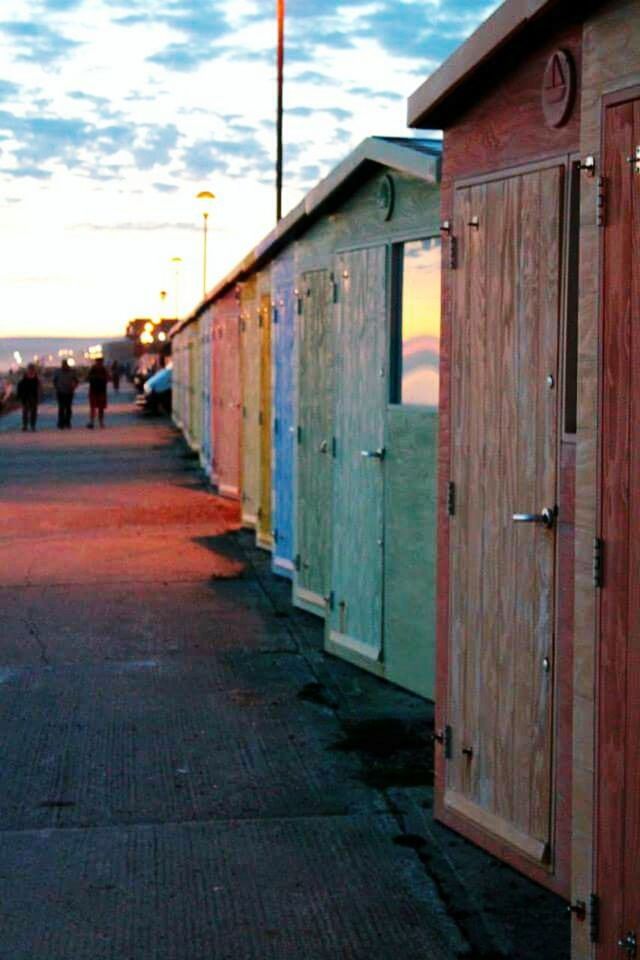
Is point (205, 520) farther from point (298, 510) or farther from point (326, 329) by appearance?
point (326, 329)

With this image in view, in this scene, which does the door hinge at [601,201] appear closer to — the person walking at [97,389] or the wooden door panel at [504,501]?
the wooden door panel at [504,501]

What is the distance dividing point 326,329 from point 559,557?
5.64m

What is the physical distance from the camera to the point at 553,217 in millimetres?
5656

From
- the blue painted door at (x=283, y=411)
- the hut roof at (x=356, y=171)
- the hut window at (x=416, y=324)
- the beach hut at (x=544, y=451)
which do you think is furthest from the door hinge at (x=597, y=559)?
the blue painted door at (x=283, y=411)

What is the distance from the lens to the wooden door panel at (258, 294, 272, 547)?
15.4 metres

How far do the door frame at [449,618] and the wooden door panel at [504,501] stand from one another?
3cm

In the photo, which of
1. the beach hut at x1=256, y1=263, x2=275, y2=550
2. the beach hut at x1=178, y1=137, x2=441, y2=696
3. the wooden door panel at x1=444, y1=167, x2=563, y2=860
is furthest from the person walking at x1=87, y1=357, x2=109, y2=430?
the wooden door panel at x1=444, y1=167, x2=563, y2=860

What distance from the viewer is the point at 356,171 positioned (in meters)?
9.44

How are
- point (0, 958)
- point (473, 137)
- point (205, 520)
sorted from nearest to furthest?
point (0, 958)
point (473, 137)
point (205, 520)

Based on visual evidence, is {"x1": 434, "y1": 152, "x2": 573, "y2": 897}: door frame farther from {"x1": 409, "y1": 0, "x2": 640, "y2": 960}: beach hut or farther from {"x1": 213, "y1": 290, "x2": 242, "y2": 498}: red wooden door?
{"x1": 213, "y1": 290, "x2": 242, "y2": 498}: red wooden door

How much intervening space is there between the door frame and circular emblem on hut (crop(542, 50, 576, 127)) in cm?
14

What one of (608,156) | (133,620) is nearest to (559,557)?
(608,156)

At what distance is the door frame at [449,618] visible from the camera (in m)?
5.63

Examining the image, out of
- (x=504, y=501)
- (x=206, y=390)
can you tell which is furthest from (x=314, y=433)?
(x=206, y=390)
